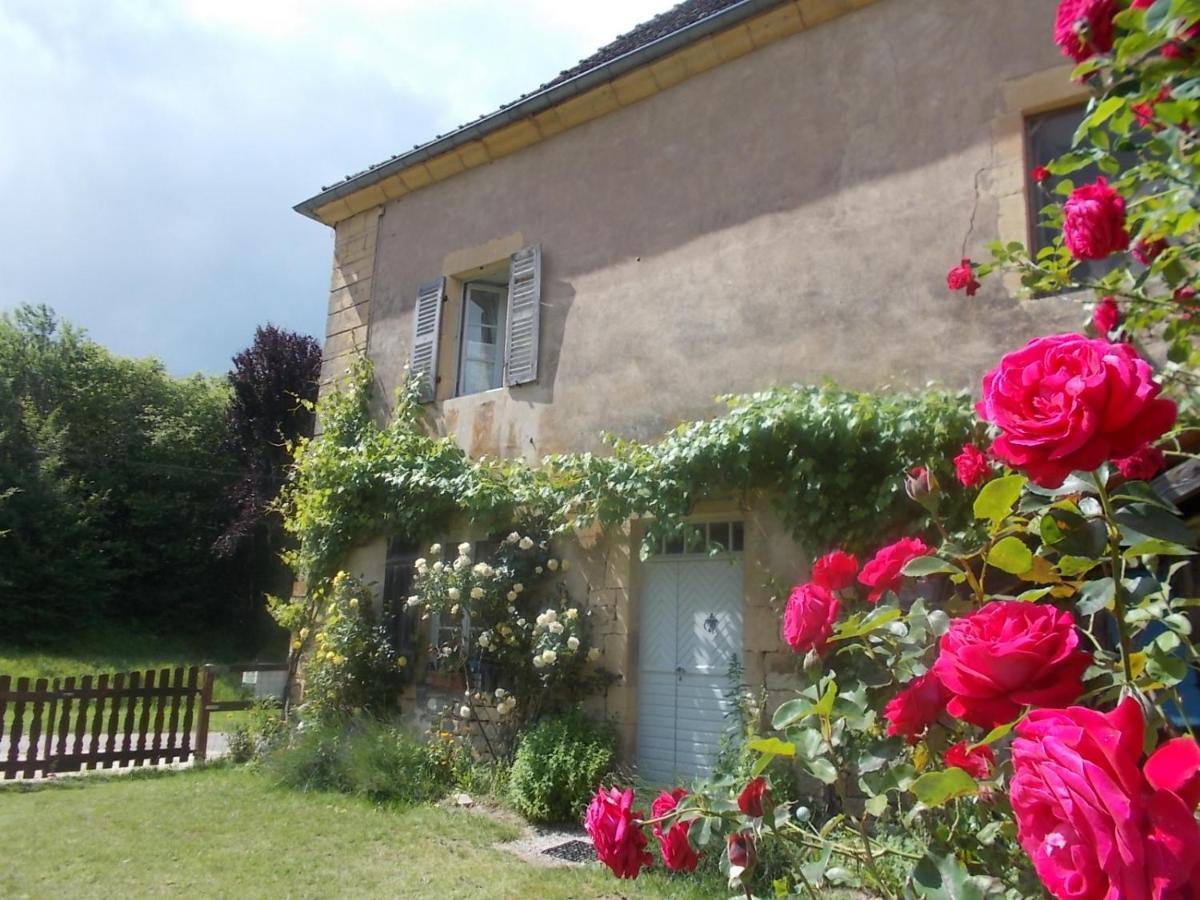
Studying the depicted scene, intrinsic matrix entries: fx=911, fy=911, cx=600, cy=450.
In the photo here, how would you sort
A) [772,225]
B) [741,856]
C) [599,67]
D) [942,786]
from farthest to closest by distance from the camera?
[599,67]
[772,225]
[741,856]
[942,786]

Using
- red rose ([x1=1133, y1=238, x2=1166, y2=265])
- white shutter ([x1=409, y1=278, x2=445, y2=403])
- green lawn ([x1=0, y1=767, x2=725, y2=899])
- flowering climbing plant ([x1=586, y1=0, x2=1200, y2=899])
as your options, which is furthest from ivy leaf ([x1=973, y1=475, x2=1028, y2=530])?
white shutter ([x1=409, y1=278, x2=445, y2=403])

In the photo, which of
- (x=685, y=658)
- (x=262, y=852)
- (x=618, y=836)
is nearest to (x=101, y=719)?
(x=262, y=852)

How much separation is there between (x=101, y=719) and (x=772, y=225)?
7372 millimetres

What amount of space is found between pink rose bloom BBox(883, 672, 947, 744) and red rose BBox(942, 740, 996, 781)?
0.21ft

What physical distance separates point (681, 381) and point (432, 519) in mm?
2695

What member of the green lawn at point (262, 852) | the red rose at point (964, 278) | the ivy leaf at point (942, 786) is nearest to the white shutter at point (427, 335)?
the green lawn at point (262, 852)

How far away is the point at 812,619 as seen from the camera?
6.08 ft

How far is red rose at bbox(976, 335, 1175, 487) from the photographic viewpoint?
1.14 m

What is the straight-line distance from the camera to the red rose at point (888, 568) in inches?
71.9

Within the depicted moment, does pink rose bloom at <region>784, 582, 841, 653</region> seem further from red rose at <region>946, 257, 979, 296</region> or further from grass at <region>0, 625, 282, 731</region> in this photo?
grass at <region>0, 625, 282, 731</region>

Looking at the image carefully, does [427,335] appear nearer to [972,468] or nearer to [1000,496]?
[972,468]

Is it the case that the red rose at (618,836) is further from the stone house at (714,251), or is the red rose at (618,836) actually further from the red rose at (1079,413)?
the stone house at (714,251)

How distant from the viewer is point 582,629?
6.95 m

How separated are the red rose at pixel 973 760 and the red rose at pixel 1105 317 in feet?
4.66
